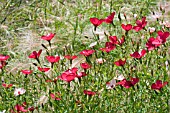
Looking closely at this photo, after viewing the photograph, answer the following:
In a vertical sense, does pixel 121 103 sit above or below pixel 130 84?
below

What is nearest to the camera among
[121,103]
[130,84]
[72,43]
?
[130,84]

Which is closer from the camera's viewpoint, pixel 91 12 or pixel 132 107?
pixel 132 107

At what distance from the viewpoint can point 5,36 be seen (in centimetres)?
436

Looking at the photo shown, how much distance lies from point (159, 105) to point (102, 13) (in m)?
2.09

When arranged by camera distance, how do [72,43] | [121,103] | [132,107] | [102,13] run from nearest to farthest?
[132,107] → [121,103] → [72,43] → [102,13]

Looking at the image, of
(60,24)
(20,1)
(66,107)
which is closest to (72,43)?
(60,24)

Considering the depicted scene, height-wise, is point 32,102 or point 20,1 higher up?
point 20,1

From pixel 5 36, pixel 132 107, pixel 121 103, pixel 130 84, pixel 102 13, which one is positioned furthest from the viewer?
pixel 102 13

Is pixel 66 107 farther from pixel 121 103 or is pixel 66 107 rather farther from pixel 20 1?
pixel 20 1

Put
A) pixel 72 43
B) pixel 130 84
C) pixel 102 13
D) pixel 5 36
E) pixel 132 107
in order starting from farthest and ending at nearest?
1. pixel 102 13
2. pixel 5 36
3. pixel 72 43
4. pixel 132 107
5. pixel 130 84

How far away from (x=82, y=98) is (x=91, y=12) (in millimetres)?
2138

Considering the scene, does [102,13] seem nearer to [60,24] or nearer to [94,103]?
[60,24]

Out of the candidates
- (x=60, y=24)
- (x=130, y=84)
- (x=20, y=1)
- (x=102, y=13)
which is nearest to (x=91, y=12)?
(x=102, y=13)

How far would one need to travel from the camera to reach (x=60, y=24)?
444 cm
